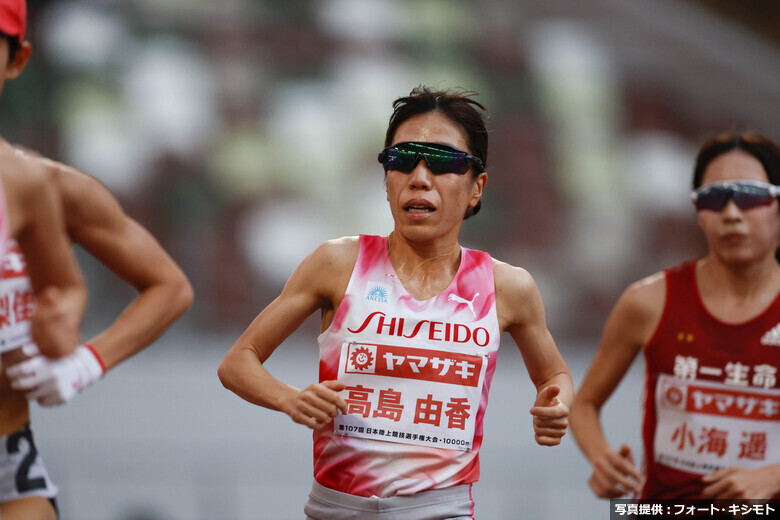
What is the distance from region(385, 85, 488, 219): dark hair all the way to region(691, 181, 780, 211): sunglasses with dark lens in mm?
1228

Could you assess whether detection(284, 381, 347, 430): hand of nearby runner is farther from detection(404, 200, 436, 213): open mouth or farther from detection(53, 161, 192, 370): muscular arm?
detection(404, 200, 436, 213): open mouth

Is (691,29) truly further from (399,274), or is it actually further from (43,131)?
(399,274)

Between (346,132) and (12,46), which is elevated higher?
(346,132)

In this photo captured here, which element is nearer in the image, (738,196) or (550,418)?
(550,418)

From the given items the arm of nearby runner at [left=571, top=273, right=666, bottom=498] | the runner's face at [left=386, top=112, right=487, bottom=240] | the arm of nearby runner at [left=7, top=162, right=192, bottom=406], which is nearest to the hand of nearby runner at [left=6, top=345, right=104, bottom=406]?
the arm of nearby runner at [left=7, top=162, right=192, bottom=406]

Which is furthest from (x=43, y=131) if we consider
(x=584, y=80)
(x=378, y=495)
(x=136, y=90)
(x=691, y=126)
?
(x=378, y=495)

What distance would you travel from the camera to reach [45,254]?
2.60 m

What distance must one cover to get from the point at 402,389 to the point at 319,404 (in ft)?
1.37

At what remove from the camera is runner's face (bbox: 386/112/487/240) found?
3186 millimetres

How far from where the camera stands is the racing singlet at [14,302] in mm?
2814

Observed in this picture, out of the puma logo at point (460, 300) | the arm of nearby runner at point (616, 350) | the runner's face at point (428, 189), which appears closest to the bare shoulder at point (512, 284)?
the puma logo at point (460, 300)

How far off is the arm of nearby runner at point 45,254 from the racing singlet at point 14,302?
22 centimetres

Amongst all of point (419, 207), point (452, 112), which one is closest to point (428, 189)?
point (419, 207)

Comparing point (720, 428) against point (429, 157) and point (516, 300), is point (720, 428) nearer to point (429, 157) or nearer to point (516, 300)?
point (516, 300)
